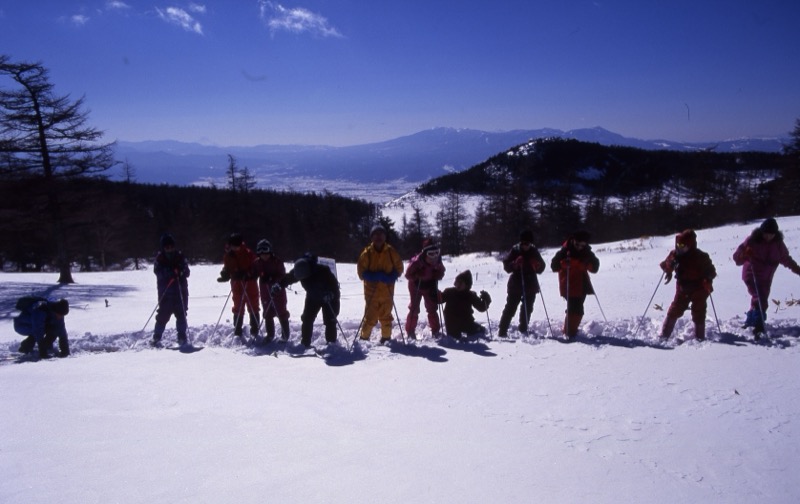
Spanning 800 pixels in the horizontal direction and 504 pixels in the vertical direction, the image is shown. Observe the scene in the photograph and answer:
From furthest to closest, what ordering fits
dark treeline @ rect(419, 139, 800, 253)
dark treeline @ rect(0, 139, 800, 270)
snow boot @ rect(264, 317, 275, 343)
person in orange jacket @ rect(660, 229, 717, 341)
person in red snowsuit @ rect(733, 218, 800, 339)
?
dark treeline @ rect(419, 139, 800, 253) < dark treeline @ rect(0, 139, 800, 270) < snow boot @ rect(264, 317, 275, 343) < person in red snowsuit @ rect(733, 218, 800, 339) < person in orange jacket @ rect(660, 229, 717, 341)

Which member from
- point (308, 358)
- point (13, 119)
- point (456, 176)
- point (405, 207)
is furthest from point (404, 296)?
point (456, 176)

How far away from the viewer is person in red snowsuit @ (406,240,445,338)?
25.2 feet

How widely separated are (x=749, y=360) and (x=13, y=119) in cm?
2282

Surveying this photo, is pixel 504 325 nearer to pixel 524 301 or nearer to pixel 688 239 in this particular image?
pixel 524 301

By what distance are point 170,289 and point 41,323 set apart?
6.15 feet

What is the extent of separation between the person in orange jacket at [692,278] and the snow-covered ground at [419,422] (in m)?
0.50

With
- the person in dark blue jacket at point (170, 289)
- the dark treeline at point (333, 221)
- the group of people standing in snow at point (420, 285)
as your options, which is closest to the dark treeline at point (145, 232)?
the dark treeline at point (333, 221)

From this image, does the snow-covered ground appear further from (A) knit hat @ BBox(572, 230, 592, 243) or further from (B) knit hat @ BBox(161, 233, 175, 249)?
(B) knit hat @ BBox(161, 233, 175, 249)

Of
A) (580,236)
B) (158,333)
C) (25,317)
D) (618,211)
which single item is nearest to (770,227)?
(580,236)

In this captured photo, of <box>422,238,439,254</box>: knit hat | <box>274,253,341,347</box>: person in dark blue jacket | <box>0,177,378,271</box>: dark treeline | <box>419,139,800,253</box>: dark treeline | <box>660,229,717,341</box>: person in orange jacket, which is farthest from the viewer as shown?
<box>419,139,800,253</box>: dark treeline

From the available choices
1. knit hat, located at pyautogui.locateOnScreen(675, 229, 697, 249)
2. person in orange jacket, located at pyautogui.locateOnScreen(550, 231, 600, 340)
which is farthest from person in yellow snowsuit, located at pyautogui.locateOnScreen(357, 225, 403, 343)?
knit hat, located at pyautogui.locateOnScreen(675, 229, 697, 249)

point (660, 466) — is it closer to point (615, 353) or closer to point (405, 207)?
point (615, 353)

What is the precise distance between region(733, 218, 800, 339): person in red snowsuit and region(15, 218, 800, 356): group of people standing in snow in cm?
1

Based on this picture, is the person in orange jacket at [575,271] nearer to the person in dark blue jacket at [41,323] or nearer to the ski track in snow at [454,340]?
the ski track in snow at [454,340]
